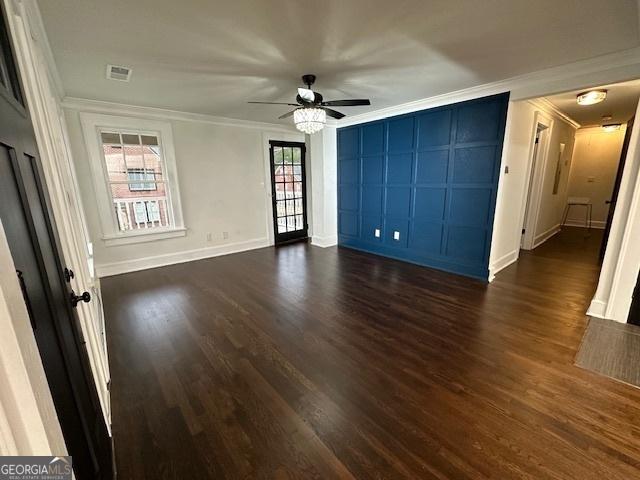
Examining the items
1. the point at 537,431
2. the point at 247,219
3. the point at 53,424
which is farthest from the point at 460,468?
the point at 247,219

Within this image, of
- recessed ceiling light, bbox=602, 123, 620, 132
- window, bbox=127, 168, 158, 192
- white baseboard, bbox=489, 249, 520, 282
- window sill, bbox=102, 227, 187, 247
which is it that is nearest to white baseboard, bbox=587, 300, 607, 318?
white baseboard, bbox=489, 249, 520, 282

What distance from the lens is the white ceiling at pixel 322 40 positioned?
1738mm

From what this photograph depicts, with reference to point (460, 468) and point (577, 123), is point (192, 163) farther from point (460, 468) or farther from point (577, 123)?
point (577, 123)

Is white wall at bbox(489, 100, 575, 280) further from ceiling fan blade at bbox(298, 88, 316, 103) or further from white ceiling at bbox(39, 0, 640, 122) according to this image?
ceiling fan blade at bbox(298, 88, 316, 103)

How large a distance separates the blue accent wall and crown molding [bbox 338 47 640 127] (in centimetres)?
10

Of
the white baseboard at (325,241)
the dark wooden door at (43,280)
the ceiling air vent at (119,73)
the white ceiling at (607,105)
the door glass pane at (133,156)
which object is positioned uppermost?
the ceiling air vent at (119,73)

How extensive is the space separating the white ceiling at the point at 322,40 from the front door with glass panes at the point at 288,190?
7.64 feet

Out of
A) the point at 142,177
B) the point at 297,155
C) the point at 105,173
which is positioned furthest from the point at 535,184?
the point at 105,173

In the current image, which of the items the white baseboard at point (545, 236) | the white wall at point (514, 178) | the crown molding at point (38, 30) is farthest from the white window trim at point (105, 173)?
the white baseboard at point (545, 236)

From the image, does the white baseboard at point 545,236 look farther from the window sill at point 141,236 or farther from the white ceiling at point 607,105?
the window sill at point 141,236

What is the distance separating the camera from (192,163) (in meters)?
4.44

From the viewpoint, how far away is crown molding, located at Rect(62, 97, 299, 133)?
3438 mm

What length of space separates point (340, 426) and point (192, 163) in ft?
A: 14.1

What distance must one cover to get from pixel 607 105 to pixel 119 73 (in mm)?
6588
